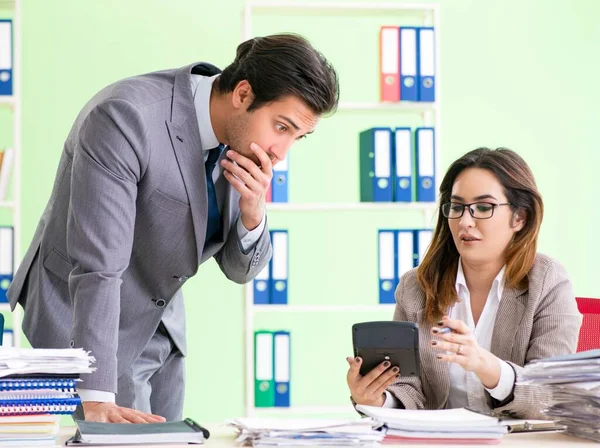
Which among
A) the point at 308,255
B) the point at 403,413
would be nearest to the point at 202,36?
the point at 308,255

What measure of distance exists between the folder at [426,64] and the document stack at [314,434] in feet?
7.73

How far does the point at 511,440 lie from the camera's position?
1551 mm

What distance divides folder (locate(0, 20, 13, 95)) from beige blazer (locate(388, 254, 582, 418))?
2102 mm

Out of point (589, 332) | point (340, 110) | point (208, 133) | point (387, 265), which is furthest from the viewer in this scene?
point (340, 110)

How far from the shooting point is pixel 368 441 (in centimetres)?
146

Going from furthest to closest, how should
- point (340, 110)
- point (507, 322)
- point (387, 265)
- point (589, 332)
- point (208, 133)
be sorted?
point (340, 110) < point (387, 265) < point (589, 332) < point (507, 322) < point (208, 133)

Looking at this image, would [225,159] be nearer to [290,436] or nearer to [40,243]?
[40,243]

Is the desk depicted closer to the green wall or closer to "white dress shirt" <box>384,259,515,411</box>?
"white dress shirt" <box>384,259,515,411</box>

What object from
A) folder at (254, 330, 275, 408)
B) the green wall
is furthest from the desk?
the green wall

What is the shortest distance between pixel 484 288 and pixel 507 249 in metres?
0.11

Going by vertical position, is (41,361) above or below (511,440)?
above

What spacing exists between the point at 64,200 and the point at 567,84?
3.19 meters

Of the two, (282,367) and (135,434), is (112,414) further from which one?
(282,367)

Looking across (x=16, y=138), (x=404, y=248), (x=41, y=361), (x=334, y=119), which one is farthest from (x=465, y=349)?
(x=334, y=119)
